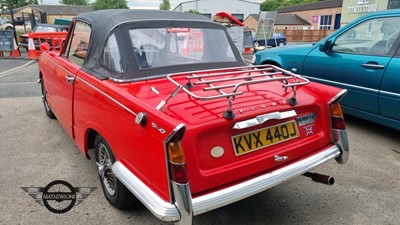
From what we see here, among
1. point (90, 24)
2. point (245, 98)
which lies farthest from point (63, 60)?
point (245, 98)

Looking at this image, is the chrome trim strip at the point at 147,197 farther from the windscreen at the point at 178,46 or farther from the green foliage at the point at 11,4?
the green foliage at the point at 11,4

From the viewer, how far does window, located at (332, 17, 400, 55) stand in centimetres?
427

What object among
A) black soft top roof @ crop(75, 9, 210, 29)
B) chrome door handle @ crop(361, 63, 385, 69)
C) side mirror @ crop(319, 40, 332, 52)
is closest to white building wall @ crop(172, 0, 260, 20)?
side mirror @ crop(319, 40, 332, 52)

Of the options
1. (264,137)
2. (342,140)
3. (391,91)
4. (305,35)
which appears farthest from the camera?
(305,35)

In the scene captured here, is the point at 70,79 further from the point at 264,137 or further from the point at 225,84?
the point at 264,137

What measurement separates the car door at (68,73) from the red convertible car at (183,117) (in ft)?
0.09

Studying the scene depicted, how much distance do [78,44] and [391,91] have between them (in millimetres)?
3870

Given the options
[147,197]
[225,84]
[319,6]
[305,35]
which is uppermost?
[319,6]

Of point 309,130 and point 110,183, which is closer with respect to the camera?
point 309,130

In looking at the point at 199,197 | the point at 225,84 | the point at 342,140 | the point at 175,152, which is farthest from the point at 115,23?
the point at 342,140

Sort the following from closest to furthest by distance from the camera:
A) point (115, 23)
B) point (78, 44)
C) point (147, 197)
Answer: point (147, 197)
point (115, 23)
point (78, 44)

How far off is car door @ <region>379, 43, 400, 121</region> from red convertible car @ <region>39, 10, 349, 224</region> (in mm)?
1740

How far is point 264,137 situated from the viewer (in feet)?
7.61

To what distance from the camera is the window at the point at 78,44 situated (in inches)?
135
